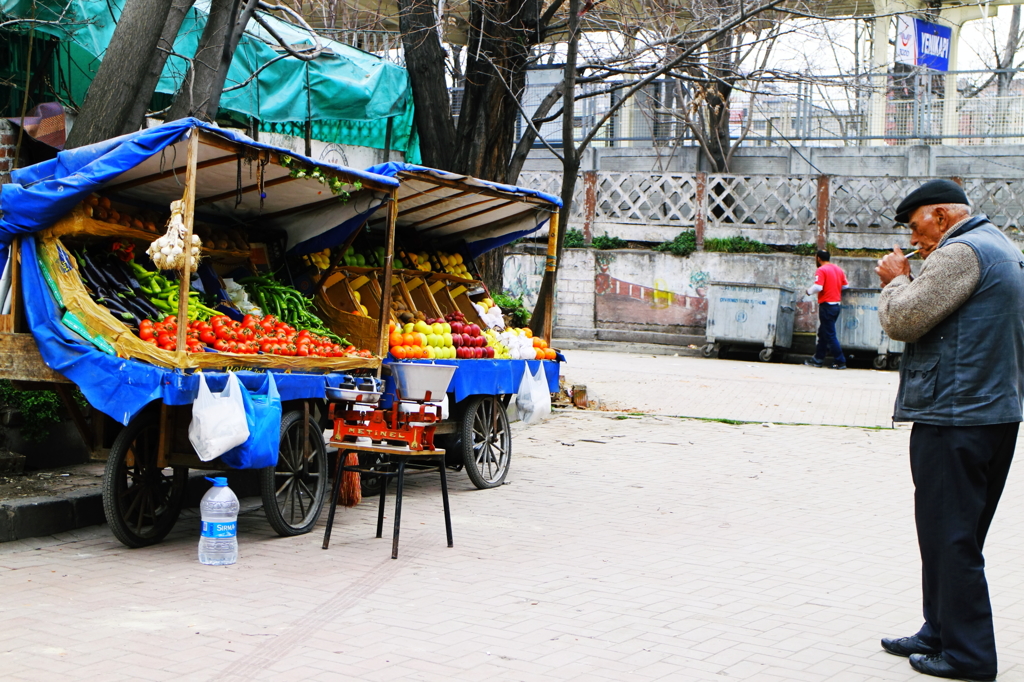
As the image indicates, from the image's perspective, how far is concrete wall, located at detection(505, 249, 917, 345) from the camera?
21.4 m

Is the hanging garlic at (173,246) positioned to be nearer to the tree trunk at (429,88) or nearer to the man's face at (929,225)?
the man's face at (929,225)

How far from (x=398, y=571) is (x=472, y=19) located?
8.57 m

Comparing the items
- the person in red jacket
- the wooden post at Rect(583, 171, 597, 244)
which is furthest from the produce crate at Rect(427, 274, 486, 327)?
the wooden post at Rect(583, 171, 597, 244)

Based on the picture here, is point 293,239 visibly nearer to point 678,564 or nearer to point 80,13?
point 80,13

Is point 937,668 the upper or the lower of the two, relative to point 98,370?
lower

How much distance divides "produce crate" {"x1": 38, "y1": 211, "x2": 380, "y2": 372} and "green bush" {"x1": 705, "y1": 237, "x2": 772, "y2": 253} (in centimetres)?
1624

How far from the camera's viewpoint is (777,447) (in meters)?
11.1

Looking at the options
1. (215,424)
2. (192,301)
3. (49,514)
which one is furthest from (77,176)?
(49,514)

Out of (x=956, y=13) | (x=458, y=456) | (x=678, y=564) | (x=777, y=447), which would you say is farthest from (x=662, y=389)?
(x=956, y=13)

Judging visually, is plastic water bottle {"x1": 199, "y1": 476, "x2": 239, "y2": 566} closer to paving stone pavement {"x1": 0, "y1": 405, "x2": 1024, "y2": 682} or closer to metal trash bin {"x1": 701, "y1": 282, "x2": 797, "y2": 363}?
paving stone pavement {"x1": 0, "y1": 405, "x2": 1024, "y2": 682}

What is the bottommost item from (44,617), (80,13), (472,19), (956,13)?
(44,617)

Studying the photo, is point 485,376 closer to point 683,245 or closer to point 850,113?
point 683,245

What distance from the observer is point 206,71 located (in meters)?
8.31

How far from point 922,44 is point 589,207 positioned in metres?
8.33
